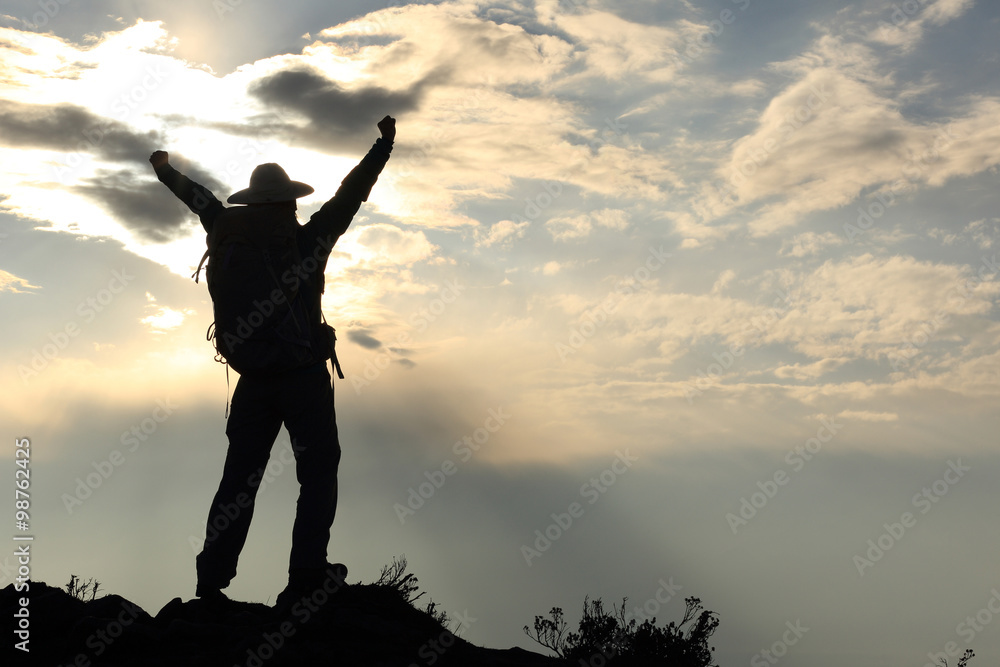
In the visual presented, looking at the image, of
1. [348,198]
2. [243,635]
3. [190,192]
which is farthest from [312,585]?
[190,192]

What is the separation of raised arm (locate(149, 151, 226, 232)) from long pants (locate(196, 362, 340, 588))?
1348mm

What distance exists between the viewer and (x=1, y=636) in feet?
18.8

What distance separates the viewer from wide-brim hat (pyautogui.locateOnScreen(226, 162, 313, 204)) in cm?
648

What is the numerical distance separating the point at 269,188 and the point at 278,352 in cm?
128

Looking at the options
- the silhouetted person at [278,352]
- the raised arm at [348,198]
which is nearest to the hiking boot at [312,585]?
the silhouetted person at [278,352]

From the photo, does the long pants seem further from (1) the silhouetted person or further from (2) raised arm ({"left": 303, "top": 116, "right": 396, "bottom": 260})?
(2) raised arm ({"left": 303, "top": 116, "right": 396, "bottom": 260})

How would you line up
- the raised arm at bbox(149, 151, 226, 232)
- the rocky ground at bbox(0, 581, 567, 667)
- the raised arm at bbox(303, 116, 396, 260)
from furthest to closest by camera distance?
the raised arm at bbox(149, 151, 226, 232), the raised arm at bbox(303, 116, 396, 260), the rocky ground at bbox(0, 581, 567, 667)

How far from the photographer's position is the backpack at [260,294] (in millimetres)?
6238

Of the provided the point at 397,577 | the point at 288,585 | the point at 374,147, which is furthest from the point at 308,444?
the point at 374,147

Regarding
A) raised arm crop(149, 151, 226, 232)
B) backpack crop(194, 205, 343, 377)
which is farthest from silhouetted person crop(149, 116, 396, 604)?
raised arm crop(149, 151, 226, 232)

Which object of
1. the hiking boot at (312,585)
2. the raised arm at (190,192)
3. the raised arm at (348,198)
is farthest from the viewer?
the raised arm at (190,192)

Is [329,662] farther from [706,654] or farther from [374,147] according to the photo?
[706,654]

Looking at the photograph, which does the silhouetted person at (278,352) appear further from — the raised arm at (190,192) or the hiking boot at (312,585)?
the raised arm at (190,192)

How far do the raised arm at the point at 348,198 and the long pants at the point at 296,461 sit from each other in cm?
97
